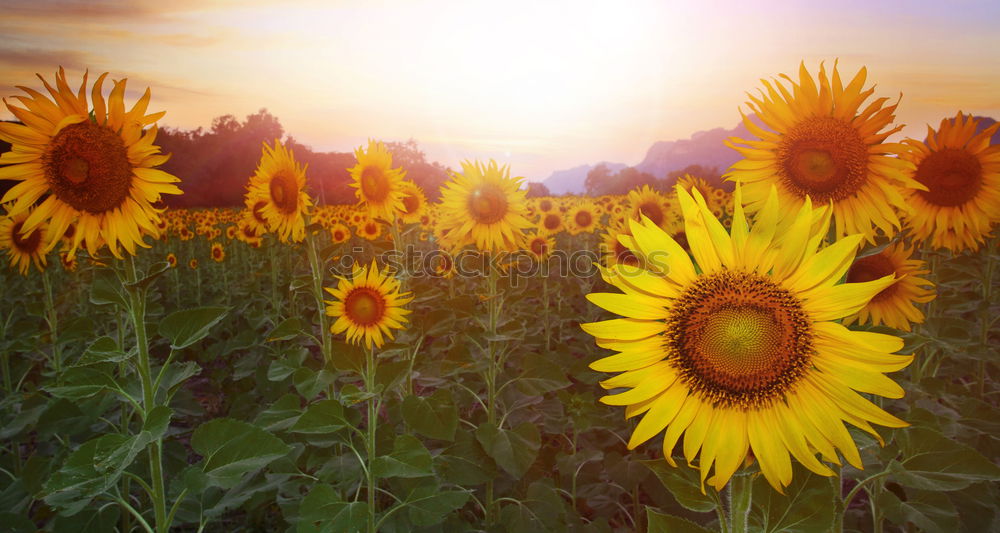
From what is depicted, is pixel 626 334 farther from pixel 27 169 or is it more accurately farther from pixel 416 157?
pixel 416 157

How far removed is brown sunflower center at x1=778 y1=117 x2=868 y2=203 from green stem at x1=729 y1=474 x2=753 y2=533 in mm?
1464

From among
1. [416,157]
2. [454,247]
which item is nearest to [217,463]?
[454,247]

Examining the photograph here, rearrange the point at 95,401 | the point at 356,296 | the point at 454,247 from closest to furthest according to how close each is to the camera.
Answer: the point at 95,401 < the point at 356,296 < the point at 454,247

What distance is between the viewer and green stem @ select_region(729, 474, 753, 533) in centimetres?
129

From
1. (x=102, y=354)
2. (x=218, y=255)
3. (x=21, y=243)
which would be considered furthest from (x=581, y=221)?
(x=102, y=354)

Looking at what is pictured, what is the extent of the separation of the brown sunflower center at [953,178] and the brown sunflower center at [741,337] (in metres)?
3.02

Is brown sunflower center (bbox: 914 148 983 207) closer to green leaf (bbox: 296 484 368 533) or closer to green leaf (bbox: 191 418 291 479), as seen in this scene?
green leaf (bbox: 296 484 368 533)

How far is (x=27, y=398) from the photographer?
11.1 ft

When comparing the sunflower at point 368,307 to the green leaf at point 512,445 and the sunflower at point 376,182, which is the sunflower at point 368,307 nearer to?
the green leaf at point 512,445

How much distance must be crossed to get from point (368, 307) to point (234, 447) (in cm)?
124

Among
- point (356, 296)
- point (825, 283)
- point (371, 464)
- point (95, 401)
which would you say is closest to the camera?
point (825, 283)

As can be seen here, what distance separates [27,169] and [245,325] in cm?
570

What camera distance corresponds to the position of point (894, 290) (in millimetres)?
3168

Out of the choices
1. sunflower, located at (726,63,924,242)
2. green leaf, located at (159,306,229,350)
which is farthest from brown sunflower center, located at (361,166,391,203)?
sunflower, located at (726,63,924,242)
